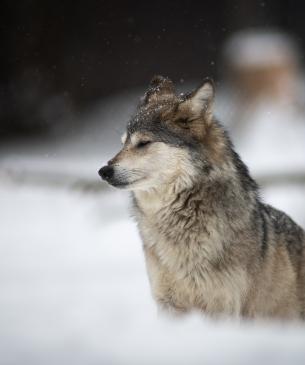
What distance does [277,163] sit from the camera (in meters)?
12.0

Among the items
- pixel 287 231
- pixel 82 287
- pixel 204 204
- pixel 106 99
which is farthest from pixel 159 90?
pixel 106 99

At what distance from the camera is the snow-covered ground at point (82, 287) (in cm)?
368

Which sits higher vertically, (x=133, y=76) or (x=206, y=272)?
(x=133, y=76)

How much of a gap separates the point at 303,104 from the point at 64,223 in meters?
7.78

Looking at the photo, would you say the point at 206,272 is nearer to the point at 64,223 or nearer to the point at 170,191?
the point at 170,191

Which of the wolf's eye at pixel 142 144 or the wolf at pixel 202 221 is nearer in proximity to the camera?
the wolf at pixel 202 221

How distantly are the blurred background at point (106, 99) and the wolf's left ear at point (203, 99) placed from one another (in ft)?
10.2

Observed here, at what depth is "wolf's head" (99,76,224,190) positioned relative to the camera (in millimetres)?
4758

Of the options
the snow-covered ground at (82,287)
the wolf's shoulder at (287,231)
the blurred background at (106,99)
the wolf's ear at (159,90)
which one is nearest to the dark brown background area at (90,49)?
the blurred background at (106,99)

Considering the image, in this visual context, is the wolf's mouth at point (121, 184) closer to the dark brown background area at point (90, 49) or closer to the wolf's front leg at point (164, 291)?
the wolf's front leg at point (164, 291)

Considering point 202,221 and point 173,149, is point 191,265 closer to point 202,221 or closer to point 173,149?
point 202,221

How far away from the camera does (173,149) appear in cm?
478

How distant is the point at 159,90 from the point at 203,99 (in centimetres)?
71

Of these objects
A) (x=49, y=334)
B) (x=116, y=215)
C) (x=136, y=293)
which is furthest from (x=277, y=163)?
(x=49, y=334)
